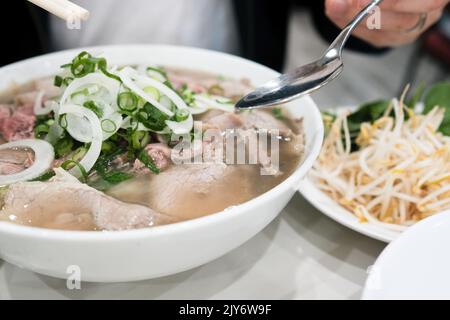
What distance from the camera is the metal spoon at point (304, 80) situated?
1.16 meters

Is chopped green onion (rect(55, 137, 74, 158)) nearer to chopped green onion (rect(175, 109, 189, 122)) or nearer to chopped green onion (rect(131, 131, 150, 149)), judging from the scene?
chopped green onion (rect(131, 131, 150, 149))

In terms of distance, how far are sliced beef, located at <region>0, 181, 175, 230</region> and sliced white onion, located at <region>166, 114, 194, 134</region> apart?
23cm

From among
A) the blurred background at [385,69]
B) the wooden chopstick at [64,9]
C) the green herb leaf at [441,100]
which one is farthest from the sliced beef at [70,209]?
the blurred background at [385,69]

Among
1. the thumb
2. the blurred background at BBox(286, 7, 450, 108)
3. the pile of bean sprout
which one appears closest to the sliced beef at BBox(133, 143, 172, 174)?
the pile of bean sprout

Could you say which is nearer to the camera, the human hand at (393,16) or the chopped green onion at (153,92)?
the chopped green onion at (153,92)

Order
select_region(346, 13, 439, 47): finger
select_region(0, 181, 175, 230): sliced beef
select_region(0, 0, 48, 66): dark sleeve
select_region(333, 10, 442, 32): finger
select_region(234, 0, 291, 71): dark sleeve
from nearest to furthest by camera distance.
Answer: select_region(0, 181, 175, 230): sliced beef
select_region(333, 10, 442, 32): finger
select_region(346, 13, 439, 47): finger
select_region(0, 0, 48, 66): dark sleeve
select_region(234, 0, 291, 71): dark sleeve

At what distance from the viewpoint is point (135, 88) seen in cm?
107

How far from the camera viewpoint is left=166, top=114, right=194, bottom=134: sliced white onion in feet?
3.60

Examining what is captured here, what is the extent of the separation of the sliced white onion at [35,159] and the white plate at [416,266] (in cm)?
72

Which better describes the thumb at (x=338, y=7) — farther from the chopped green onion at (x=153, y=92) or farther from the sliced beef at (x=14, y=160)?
the sliced beef at (x=14, y=160)

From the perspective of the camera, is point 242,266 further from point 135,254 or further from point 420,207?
point 420,207

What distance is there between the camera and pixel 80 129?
1.04m

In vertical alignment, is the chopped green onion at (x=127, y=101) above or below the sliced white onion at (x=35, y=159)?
above

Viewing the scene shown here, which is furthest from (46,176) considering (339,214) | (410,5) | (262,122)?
(410,5)
